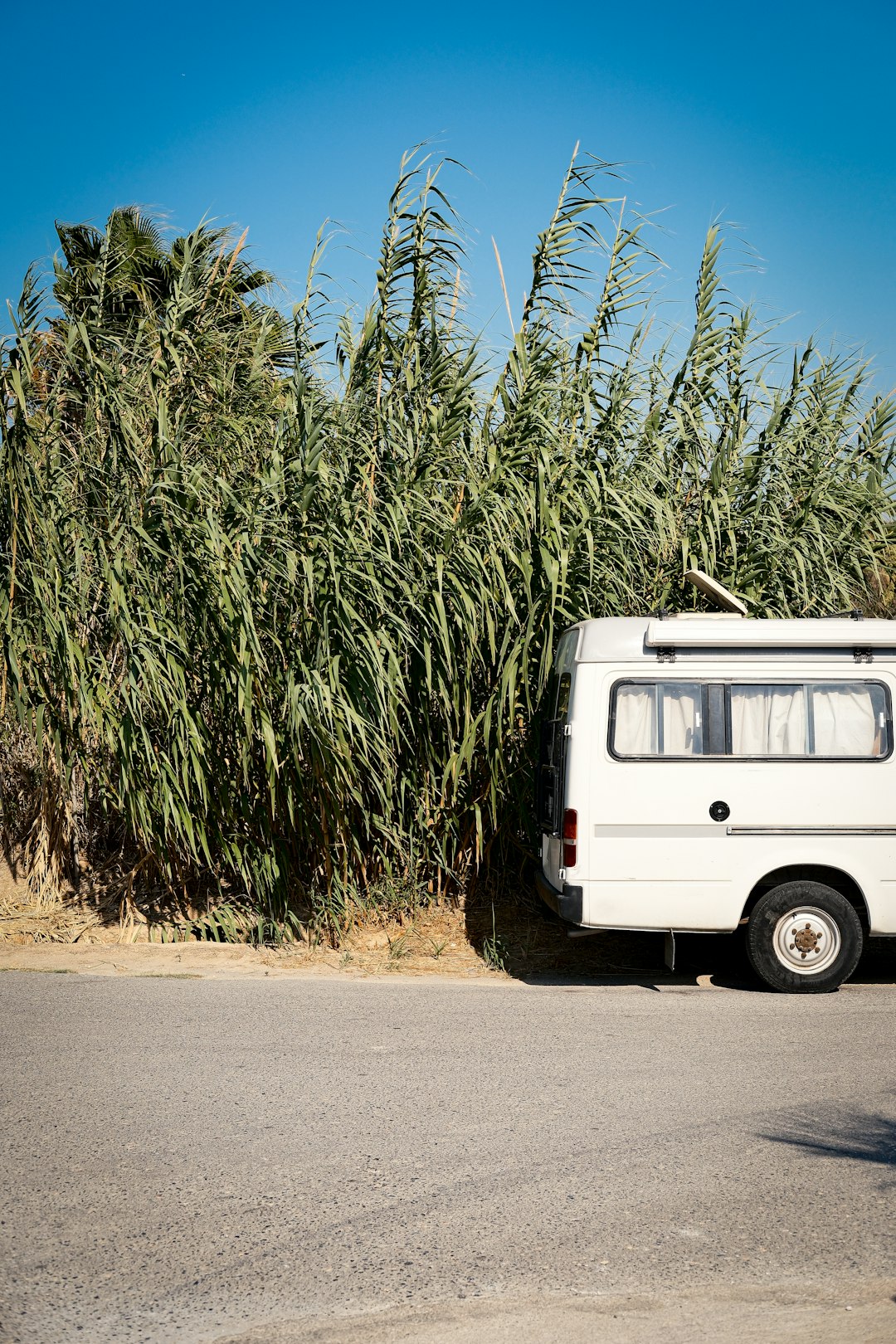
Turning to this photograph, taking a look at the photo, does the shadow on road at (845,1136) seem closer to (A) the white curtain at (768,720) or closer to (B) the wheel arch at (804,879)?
(B) the wheel arch at (804,879)

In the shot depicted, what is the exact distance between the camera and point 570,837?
6.84 meters

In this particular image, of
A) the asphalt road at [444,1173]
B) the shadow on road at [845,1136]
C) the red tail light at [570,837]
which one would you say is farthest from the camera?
the red tail light at [570,837]

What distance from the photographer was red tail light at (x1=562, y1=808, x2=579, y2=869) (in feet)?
22.4

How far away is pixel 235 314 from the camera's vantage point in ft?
30.8

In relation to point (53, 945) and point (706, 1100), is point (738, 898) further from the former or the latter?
point (53, 945)

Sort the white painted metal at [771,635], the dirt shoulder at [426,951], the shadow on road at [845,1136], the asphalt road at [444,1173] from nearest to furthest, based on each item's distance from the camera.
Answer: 1. the asphalt road at [444,1173]
2. the shadow on road at [845,1136]
3. the white painted metal at [771,635]
4. the dirt shoulder at [426,951]

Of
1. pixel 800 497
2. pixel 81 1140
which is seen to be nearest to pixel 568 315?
pixel 800 497

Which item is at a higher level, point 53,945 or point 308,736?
point 308,736

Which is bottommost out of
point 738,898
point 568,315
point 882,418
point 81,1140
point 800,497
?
point 81,1140

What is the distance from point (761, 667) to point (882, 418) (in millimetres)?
3219

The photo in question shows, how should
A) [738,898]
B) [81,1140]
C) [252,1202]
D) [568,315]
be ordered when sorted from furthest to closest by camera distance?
1. [568,315]
2. [738,898]
3. [81,1140]
4. [252,1202]

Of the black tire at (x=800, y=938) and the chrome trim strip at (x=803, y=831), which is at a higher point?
the chrome trim strip at (x=803, y=831)

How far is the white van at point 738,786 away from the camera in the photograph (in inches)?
269

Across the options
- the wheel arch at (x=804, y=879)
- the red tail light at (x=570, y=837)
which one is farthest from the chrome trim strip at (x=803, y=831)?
the red tail light at (x=570, y=837)
